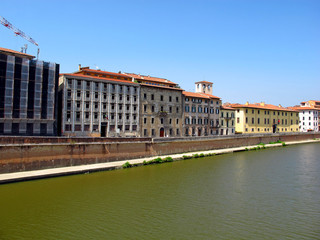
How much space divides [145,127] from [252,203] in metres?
33.8

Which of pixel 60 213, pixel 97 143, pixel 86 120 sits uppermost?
pixel 86 120

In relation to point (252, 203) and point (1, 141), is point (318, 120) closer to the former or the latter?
point (252, 203)

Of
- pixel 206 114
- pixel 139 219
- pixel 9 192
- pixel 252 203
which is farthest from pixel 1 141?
pixel 206 114

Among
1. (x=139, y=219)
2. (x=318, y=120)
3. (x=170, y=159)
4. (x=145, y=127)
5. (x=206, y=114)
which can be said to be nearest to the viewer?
(x=139, y=219)

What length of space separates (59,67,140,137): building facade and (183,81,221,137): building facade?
43.4 feet

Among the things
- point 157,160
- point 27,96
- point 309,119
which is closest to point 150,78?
point 157,160

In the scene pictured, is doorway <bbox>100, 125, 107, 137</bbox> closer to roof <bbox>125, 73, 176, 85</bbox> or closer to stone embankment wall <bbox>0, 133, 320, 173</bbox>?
stone embankment wall <bbox>0, 133, 320, 173</bbox>

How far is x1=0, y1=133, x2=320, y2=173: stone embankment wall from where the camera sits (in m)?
30.8

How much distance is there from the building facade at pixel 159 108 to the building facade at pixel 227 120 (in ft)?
50.2

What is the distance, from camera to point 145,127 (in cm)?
5406

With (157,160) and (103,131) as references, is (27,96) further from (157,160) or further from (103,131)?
(157,160)

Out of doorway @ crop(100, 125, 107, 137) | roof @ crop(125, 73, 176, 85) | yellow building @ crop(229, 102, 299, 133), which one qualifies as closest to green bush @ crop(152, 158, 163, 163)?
doorway @ crop(100, 125, 107, 137)

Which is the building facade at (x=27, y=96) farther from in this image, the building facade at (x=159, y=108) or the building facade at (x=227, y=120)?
the building facade at (x=227, y=120)

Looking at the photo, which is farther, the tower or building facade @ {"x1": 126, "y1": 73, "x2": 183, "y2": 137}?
the tower
